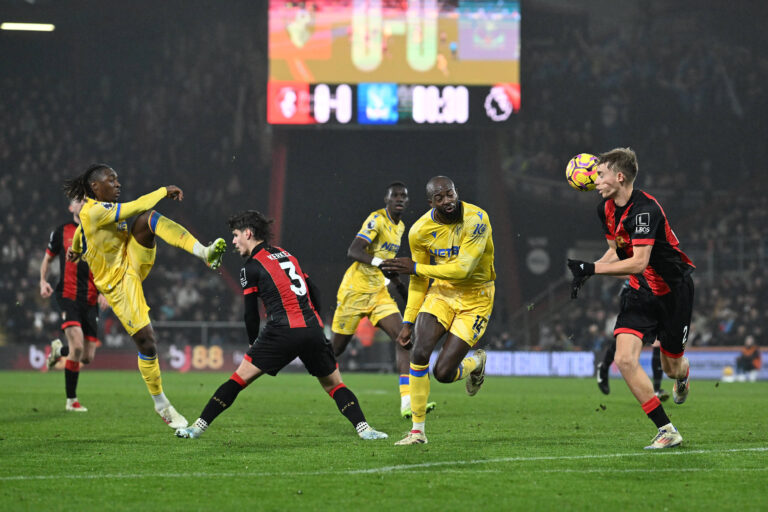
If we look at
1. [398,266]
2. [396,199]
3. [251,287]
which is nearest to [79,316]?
[396,199]

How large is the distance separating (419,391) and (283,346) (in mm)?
1228

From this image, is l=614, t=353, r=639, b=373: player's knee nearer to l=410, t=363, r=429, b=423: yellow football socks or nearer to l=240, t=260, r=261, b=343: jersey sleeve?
l=410, t=363, r=429, b=423: yellow football socks

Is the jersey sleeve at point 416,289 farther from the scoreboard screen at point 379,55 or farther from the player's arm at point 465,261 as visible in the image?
the scoreboard screen at point 379,55

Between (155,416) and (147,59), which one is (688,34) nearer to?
(147,59)

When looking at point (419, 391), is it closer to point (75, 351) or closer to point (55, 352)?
point (75, 351)

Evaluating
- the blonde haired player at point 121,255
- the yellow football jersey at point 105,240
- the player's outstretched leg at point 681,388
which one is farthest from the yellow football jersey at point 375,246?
the player's outstretched leg at point 681,388

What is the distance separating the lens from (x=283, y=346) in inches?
329

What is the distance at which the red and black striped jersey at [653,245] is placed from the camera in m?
7.76

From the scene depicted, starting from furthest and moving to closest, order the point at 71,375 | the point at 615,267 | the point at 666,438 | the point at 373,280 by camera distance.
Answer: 1. the point at 373,280
2. the point at 71,375
3. the point at 666,438
4. the point at 615,267

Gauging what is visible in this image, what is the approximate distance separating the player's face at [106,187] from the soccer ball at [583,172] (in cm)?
448

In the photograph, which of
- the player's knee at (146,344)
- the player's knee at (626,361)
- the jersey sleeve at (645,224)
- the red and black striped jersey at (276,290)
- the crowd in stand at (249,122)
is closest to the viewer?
the jersey sleeve at (645,224)

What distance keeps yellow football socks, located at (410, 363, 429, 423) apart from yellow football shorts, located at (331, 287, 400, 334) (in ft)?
14.2

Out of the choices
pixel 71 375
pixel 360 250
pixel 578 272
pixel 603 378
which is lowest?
pixel 603 378

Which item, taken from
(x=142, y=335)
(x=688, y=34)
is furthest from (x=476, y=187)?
(x=142, y=335)
